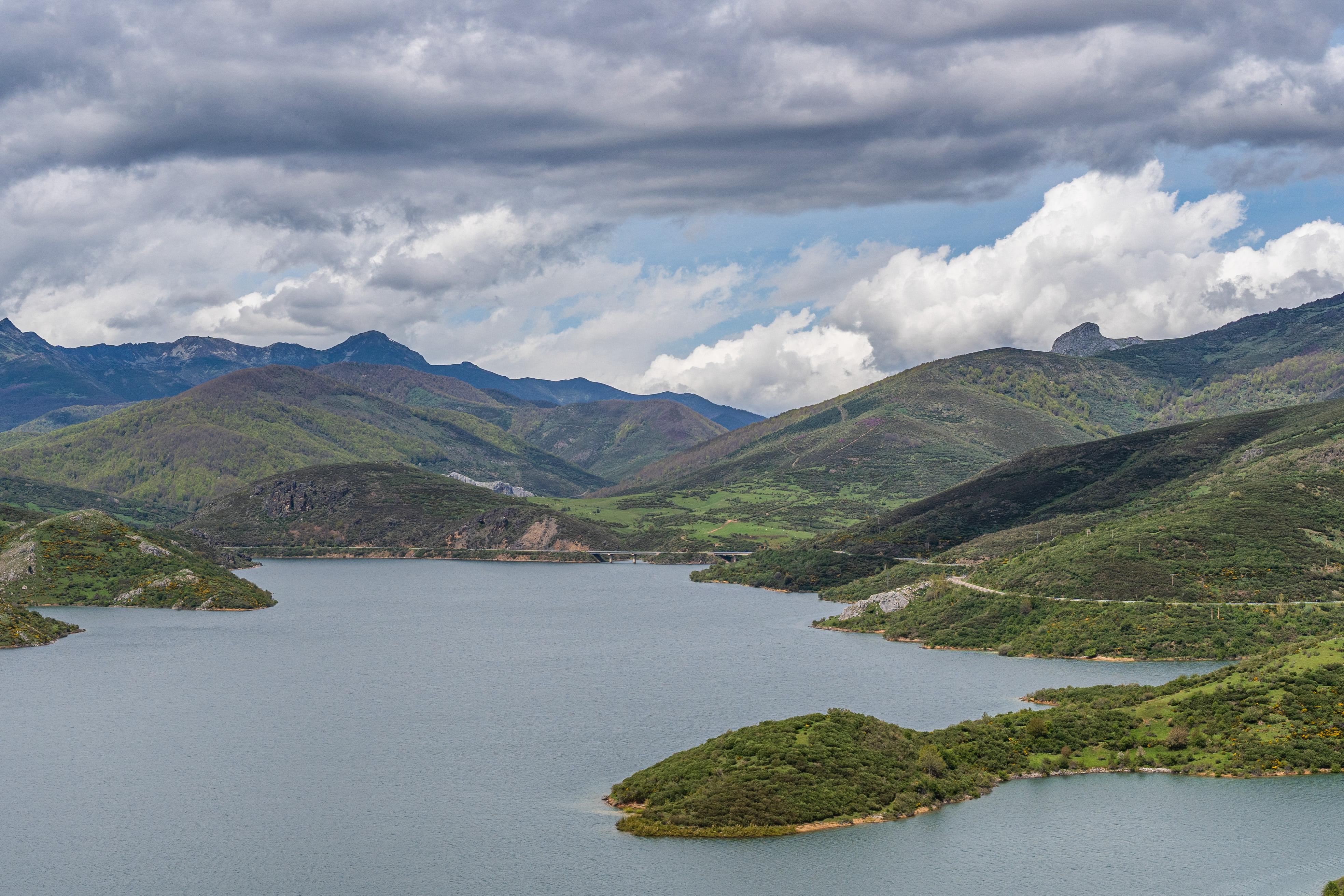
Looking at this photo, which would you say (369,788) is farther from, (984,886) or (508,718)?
(984,886)

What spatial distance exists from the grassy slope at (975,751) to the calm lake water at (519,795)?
6.30ft

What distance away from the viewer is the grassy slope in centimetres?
7875

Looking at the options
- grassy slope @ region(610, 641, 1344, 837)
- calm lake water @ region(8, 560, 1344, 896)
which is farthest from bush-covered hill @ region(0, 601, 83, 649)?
grassy slope @ region(610, 641, 1344, 837)

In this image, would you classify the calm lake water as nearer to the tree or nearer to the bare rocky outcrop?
the tree

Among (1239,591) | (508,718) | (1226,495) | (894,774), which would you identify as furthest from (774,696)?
(1226,495)

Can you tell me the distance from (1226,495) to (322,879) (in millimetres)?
168755

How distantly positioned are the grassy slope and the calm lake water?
6.30 ft

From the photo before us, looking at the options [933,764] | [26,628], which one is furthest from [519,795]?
[26,628]

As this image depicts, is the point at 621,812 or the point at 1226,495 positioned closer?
the point at 621,812

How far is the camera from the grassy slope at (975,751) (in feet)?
Result: 258

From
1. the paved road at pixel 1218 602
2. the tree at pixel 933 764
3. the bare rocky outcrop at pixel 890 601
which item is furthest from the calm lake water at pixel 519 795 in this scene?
the bare rocky outcrop at pixel 890 601

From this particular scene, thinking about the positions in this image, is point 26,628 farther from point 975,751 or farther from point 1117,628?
point 1117,628

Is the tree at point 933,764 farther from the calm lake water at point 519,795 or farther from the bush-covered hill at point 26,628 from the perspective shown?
the bush-covered hill at point 26,628

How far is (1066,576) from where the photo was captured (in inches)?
6609
